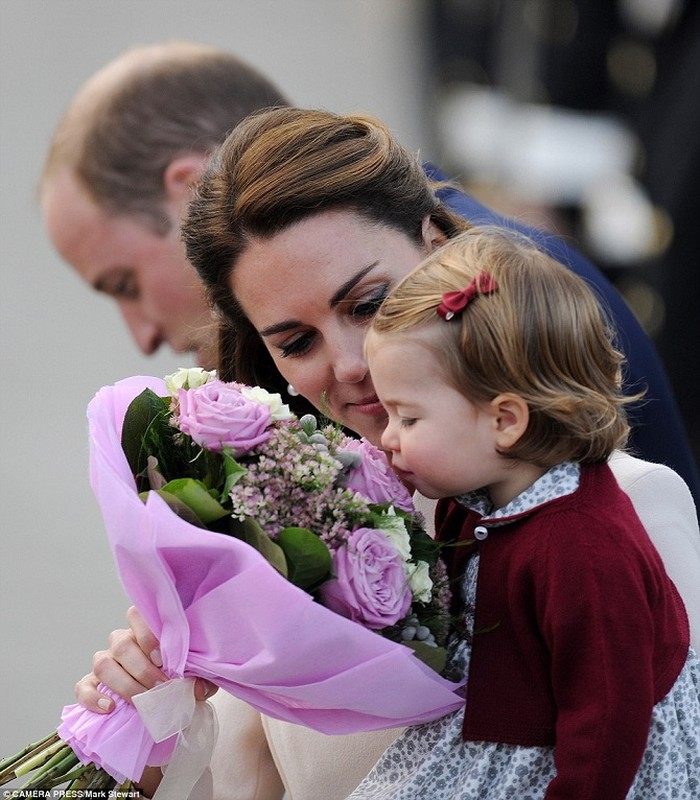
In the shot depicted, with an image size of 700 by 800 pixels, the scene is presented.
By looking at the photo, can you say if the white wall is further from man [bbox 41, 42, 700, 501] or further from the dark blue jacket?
the dark blue jacket

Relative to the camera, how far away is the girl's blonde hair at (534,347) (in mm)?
1860

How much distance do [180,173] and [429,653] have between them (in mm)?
1909

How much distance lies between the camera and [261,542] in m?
1.87

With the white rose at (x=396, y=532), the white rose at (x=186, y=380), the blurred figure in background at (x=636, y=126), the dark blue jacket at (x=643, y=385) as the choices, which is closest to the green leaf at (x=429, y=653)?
the white rose at (x=396, y=532)

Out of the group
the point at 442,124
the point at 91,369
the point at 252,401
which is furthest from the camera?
the point at 442,124

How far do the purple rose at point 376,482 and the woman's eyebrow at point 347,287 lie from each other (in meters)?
0.29

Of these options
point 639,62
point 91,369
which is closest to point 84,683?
point 639,62

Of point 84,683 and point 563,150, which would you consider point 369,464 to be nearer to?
point 84,683

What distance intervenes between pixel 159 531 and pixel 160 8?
8564 millimetres

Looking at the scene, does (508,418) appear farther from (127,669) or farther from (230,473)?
(127,669)

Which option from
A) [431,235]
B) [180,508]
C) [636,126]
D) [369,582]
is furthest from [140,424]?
[636,126]

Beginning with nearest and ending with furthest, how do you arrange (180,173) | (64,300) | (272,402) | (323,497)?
(323,497) < (272,402) < (180,173) < (64,300)

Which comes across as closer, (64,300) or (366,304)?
(366,304)

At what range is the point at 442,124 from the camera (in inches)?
342
